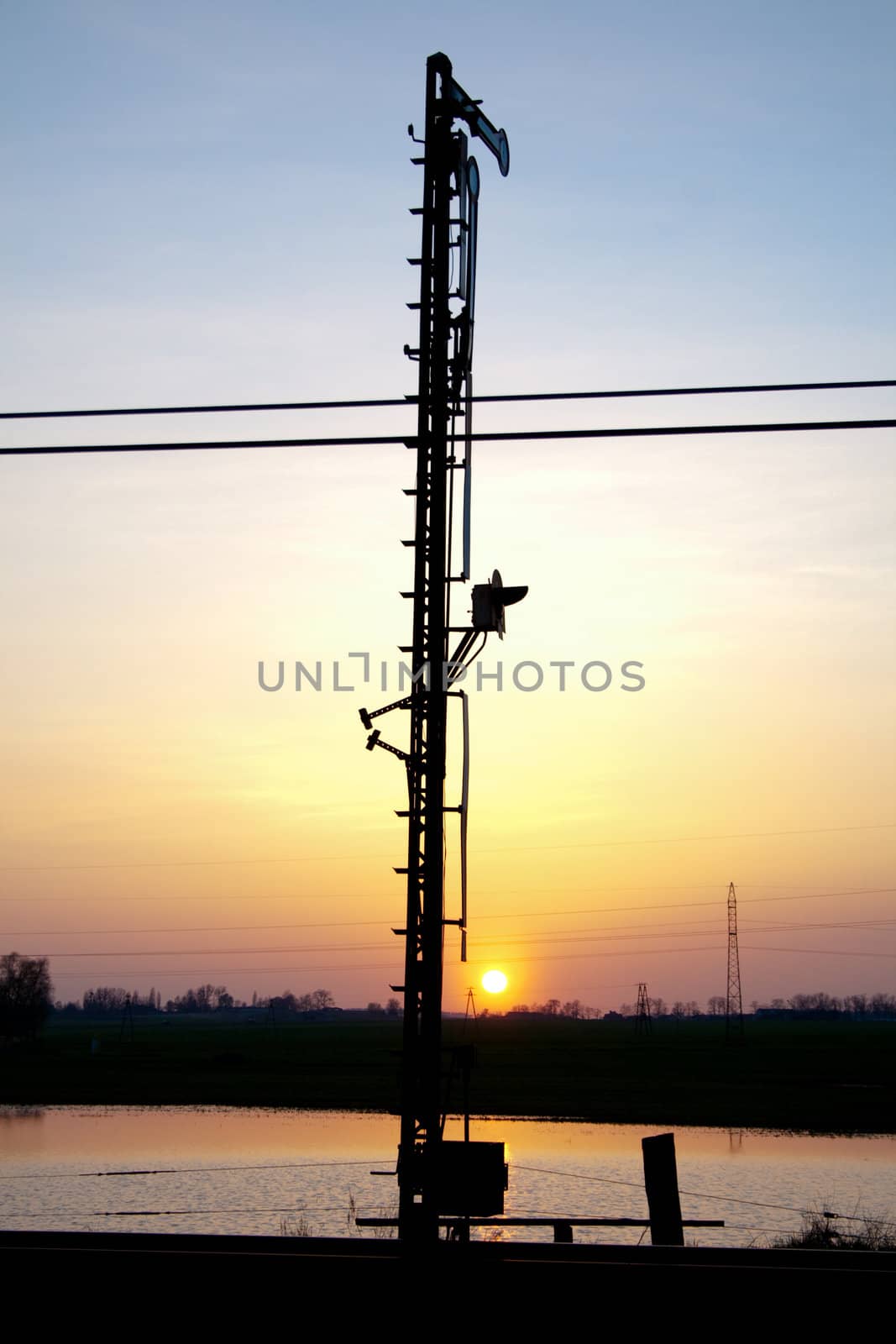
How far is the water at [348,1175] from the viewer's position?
27520 mm

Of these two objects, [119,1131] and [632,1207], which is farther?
[119,1131]

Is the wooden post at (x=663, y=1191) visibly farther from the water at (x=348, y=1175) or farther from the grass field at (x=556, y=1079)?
the grass field at (x=556, y=1079)

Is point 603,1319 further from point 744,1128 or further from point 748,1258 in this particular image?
point 744,1128

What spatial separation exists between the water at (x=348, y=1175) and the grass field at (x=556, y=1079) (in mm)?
4102

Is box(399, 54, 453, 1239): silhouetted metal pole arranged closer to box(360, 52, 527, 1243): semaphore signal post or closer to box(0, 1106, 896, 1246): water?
box(360, 52, 527, 1243): semaphore signal post

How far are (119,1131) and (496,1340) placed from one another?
45.2 metres

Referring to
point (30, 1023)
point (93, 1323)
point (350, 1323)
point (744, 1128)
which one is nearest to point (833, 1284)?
point (350, 1323)

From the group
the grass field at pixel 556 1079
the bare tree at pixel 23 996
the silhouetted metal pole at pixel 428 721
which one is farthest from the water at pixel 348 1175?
the bare tree at pixel 23 996

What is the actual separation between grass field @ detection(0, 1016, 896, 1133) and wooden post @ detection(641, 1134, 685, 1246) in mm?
19028

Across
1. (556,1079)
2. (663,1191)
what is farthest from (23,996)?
(663,1191)

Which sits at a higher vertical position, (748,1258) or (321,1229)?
(748,1258)

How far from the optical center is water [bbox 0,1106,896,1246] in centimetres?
2752

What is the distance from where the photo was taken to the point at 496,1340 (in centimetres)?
807

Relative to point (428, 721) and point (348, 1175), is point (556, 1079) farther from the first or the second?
point (428, 721)
